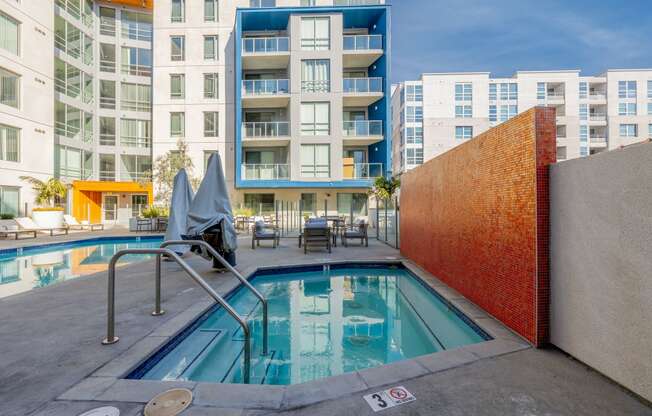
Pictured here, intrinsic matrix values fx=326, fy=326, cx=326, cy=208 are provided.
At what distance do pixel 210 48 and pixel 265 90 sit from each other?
5.77 metres

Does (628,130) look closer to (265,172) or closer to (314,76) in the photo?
(314,76)

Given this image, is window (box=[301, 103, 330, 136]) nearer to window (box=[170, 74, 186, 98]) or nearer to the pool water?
window (box=[170, 74, 186, 98])

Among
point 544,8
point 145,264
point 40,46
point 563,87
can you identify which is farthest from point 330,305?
point 563,87

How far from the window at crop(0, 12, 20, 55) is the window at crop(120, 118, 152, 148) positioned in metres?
8.51

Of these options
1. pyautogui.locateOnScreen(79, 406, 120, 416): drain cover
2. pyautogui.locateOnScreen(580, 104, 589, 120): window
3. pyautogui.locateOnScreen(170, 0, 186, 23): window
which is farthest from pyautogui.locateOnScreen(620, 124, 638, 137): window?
pyautogui.locateOnScreen(79, 406, 120, 416): drain cover

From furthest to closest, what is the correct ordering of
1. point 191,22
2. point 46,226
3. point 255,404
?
1. point 191,22
2. point 46,226
3. point 255,404

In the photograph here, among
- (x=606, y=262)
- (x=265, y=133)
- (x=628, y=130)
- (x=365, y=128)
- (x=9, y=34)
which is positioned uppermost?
(x=628, y=130)

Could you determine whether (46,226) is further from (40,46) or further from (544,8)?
(544,8)

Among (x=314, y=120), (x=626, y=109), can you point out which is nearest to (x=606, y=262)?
(x=314, y=120)

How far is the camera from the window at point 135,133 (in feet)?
87.1

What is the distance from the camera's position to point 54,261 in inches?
416

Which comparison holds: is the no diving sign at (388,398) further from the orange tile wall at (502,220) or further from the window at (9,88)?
the window at (9,88)

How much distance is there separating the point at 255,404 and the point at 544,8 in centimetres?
1869

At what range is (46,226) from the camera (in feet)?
55.9
